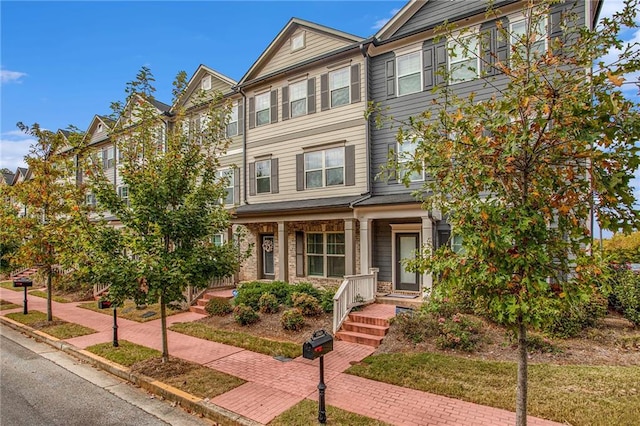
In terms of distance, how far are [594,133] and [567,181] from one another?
68 cm

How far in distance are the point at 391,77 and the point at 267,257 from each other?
9195mm

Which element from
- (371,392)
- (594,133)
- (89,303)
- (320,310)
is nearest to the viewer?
(594,133)

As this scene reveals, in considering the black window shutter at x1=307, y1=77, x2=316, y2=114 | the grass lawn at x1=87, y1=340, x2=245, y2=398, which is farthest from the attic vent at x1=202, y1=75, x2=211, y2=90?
the grass lawn at x1=87, y1=340, x2=245, y2=398

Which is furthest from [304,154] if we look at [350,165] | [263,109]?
[263,109]

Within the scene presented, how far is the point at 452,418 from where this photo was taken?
4.83m

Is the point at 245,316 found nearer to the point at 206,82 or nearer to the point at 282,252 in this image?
the point at 282,252

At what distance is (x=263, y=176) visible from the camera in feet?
49.4

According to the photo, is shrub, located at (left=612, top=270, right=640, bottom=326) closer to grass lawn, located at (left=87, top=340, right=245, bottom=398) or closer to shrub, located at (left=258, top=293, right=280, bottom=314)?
grass lawn, located at (left=87, top=340, right=245, bottom=398)

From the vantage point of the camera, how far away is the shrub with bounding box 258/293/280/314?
10.5 meters

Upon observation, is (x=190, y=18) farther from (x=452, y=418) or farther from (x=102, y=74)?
(x=452, y=418)

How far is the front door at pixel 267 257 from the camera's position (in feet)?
49.9

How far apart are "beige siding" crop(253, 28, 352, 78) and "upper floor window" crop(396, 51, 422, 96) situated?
2337mm

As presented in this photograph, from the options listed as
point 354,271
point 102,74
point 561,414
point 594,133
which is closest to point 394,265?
point 354,271

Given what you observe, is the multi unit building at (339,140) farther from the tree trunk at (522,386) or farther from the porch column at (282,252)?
the tree trunk at (522,386)
